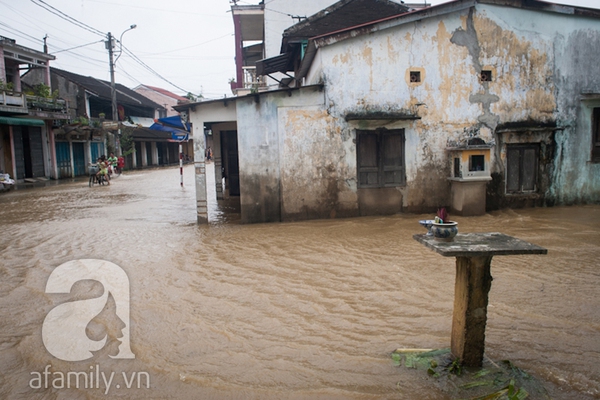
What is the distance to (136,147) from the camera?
37.3 metres

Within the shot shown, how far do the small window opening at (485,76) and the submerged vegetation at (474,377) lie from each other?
8703 mm

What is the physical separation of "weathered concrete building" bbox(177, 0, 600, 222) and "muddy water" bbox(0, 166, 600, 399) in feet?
3.77

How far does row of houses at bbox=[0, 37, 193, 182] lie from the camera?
21516mm

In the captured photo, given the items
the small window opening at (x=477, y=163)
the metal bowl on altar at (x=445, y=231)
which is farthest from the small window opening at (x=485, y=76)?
the metal bowl on altar at (x=445, y=231)

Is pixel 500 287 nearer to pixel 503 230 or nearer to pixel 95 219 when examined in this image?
pixel 503 230

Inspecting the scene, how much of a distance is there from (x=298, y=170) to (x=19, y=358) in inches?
275

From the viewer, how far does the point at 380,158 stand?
10453 millimetres

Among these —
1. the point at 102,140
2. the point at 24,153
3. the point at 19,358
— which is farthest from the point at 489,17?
→ the point at 102,140

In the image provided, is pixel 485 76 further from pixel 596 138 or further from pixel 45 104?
pixel 45 104

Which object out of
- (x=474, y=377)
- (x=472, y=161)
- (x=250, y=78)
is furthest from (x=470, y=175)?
(x=250, y=78)

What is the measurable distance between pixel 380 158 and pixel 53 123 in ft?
72.5

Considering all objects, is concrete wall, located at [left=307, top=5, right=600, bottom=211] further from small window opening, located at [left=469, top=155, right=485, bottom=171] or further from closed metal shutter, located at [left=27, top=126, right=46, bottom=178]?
closed metal shutter, located at [left=27, top=126, right=46, bottom=178]

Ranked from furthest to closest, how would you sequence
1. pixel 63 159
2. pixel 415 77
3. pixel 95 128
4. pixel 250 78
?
pixel 95 128 → pixel 63 159 → pixel 250 78 → pixel 415 77

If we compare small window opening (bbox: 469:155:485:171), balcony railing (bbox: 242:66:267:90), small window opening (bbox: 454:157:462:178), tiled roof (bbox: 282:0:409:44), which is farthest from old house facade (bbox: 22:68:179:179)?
small window opening (bbox: 469:155:485:171)
